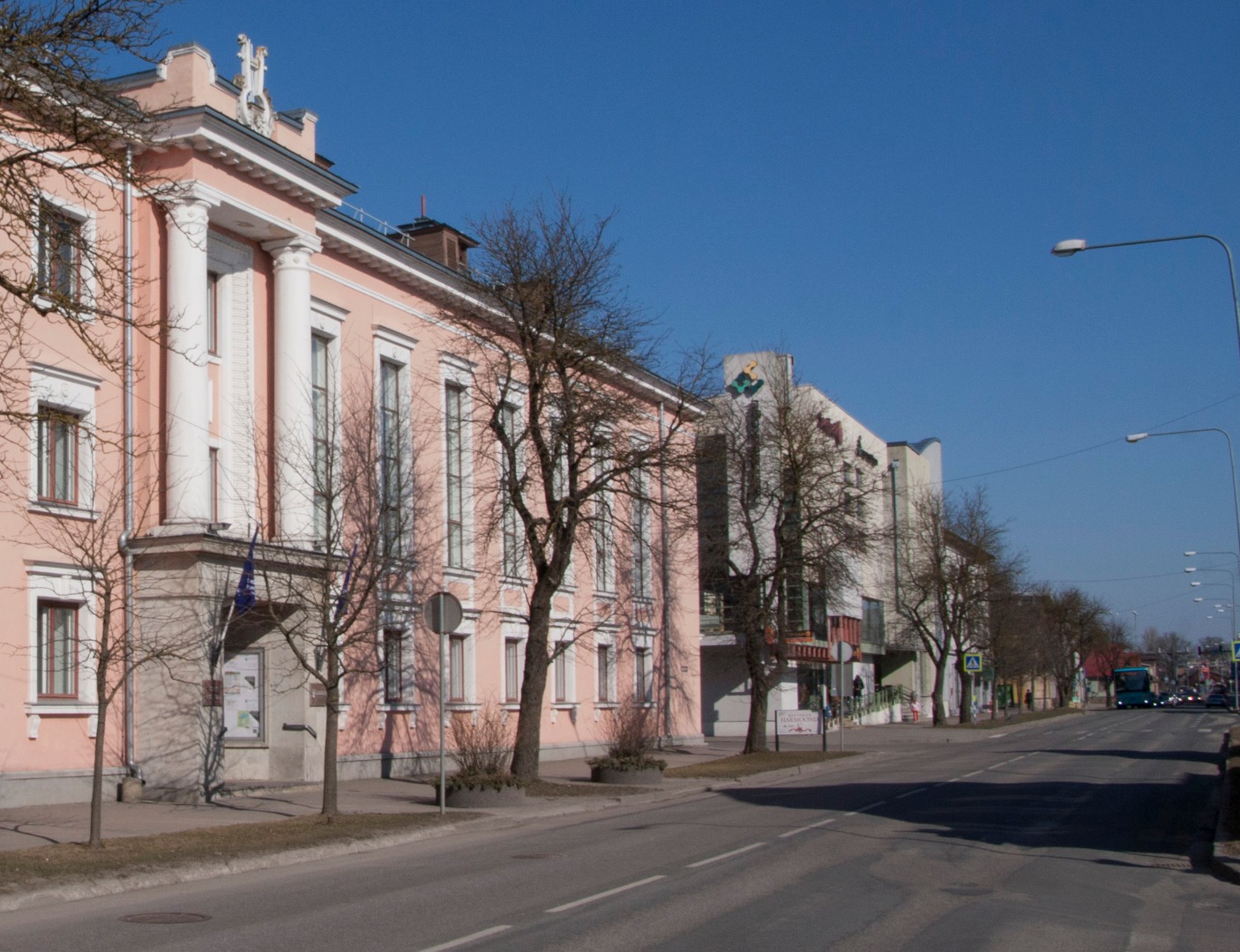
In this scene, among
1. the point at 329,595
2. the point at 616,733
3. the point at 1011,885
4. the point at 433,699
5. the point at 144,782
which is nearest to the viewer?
the point at 1011,885

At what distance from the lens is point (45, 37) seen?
38.7 feet

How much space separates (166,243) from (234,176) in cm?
192

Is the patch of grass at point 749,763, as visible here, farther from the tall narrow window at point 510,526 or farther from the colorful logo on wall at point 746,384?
the colorful logo on wall at point 746,384

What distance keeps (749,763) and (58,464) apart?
17.5 m

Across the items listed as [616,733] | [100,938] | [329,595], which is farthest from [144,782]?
[100,938]

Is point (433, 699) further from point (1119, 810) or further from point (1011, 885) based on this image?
point (1011, 885)

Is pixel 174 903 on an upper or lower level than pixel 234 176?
lower

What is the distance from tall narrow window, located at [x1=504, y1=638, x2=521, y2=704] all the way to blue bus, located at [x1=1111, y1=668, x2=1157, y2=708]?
79665 millimetres

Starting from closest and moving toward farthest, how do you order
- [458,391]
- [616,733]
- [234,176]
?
[234,176] < [616,733] < [458,391]

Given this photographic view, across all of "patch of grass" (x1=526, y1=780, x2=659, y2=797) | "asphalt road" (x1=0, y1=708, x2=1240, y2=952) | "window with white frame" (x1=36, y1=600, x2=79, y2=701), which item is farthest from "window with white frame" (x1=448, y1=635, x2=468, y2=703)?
"window with white frame" (x1=36, y1=600, x2=79, y2=701)

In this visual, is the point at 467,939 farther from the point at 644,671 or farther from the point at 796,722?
the point at 796,722

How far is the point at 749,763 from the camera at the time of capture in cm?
3250

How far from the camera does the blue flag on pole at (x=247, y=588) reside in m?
22.2

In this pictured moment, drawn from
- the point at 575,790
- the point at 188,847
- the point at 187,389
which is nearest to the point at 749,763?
the point at 575,790
